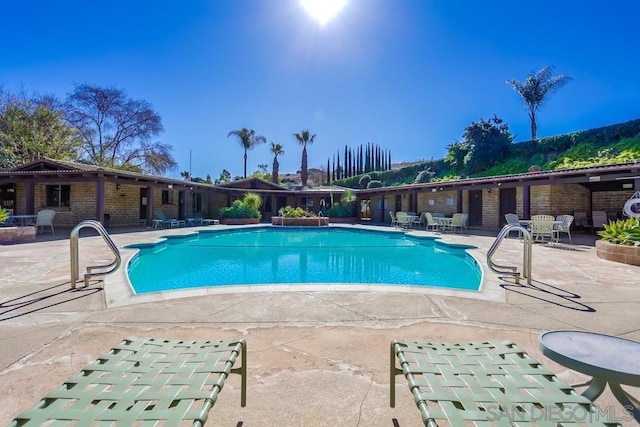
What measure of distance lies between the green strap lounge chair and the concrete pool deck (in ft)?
1.49

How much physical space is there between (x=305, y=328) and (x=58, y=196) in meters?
18.6

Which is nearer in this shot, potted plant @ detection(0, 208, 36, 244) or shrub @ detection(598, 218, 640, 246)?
shrub @ detection(598, 218, 640, 246)

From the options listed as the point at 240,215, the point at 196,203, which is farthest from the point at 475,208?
the point at 196,203

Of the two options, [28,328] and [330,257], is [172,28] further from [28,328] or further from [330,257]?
[28,328]

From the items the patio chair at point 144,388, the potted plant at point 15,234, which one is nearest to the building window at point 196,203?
the potted plant at point 15,234

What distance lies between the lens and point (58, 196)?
16375 millimetres

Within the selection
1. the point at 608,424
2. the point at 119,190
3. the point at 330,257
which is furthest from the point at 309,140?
the point at 608,424

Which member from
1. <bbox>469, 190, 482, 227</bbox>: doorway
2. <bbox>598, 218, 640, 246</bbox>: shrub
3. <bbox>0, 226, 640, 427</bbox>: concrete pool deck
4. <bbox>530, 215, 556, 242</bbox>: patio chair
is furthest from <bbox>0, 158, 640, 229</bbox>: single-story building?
<bbox>0, 226, 640, 427</bbox>: concrete pool deck

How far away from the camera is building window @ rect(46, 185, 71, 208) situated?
53.4 ft

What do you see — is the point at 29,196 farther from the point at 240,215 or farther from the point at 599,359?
the point at 599,359

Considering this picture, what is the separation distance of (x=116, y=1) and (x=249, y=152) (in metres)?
25.0

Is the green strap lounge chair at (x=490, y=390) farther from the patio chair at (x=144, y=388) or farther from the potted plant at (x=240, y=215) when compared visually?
the potted plant at (x=240, y=215)

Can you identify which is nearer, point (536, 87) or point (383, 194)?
point (383, 194)

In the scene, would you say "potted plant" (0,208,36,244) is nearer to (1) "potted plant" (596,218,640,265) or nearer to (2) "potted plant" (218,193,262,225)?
(2) "potted plant" (218,193,262,225)
